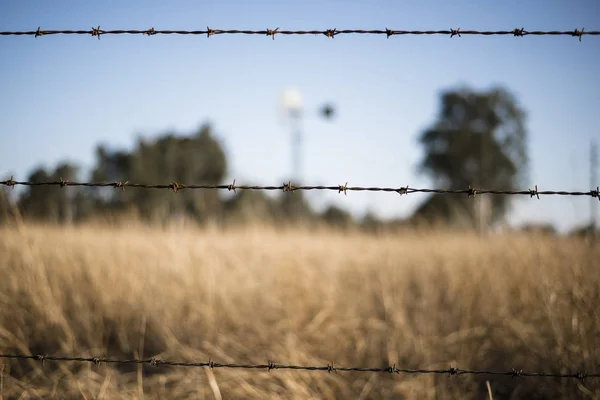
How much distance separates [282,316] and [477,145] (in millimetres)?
20801

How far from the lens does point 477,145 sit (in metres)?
20.5

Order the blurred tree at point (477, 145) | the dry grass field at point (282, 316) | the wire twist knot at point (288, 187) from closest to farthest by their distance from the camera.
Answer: the wire twist knot at point (288, 187) < the dry grass field at point (282, 316) < the blurred tree at point (477, 145)

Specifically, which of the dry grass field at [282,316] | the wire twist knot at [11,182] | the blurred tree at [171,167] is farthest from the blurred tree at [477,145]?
the wire twist knot at [11,182]

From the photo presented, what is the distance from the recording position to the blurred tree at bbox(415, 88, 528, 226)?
20203mm

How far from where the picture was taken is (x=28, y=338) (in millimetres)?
2416

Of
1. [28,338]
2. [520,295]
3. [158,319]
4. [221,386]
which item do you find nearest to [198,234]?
[158,319]

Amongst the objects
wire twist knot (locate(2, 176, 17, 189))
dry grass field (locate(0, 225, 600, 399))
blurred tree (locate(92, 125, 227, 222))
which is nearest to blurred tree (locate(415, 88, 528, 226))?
blurred tree (locate(92, 125, 227, 222))

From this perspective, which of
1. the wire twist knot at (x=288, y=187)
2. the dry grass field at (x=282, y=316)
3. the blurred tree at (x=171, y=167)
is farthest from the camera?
the blurred tree at (x=171, y=167)

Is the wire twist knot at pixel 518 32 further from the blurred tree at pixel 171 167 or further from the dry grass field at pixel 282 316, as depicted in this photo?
the blurred tree at pixel 171 167

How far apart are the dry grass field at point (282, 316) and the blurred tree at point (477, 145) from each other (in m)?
18.0

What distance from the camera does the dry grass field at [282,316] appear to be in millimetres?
1915

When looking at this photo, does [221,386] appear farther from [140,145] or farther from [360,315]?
[140,145]

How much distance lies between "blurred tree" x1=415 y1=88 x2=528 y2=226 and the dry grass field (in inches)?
709

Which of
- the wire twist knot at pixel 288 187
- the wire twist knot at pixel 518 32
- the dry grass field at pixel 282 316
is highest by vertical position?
the wire twist knot at pixel 518 32
